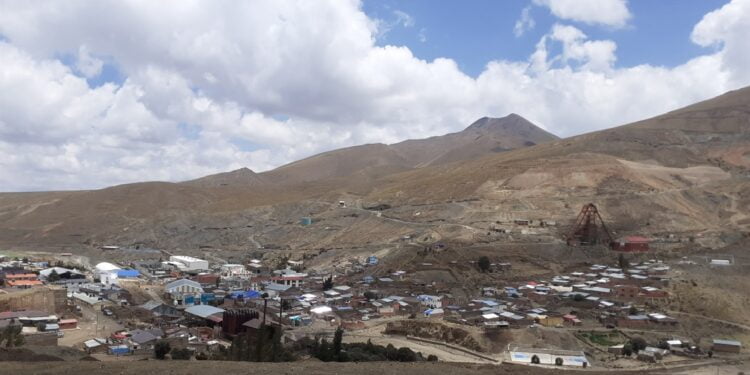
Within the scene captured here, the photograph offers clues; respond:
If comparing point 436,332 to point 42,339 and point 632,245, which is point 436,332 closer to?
point 42,339

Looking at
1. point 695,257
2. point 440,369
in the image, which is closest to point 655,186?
point 695,257

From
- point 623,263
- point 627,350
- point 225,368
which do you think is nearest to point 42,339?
point 225,368

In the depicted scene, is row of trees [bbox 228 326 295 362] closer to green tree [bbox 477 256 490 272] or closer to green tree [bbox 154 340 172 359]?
green tree [bbox 154 340 172 359]

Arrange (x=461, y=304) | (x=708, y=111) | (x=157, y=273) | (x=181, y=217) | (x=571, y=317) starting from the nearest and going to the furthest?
1. (x=571, y=317)
2. (x=461, y=304)
3. (x=157, y=273)
4. (x=181, y=217)
5. (x=708, y=111)

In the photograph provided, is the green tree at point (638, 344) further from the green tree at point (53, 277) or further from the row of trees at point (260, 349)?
the green tree at point (53, 277)

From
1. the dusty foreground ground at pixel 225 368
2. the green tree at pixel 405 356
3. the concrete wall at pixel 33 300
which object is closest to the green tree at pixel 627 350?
the green tree at pixel 405 356

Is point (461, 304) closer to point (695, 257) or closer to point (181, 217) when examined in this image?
point (695, 257)
